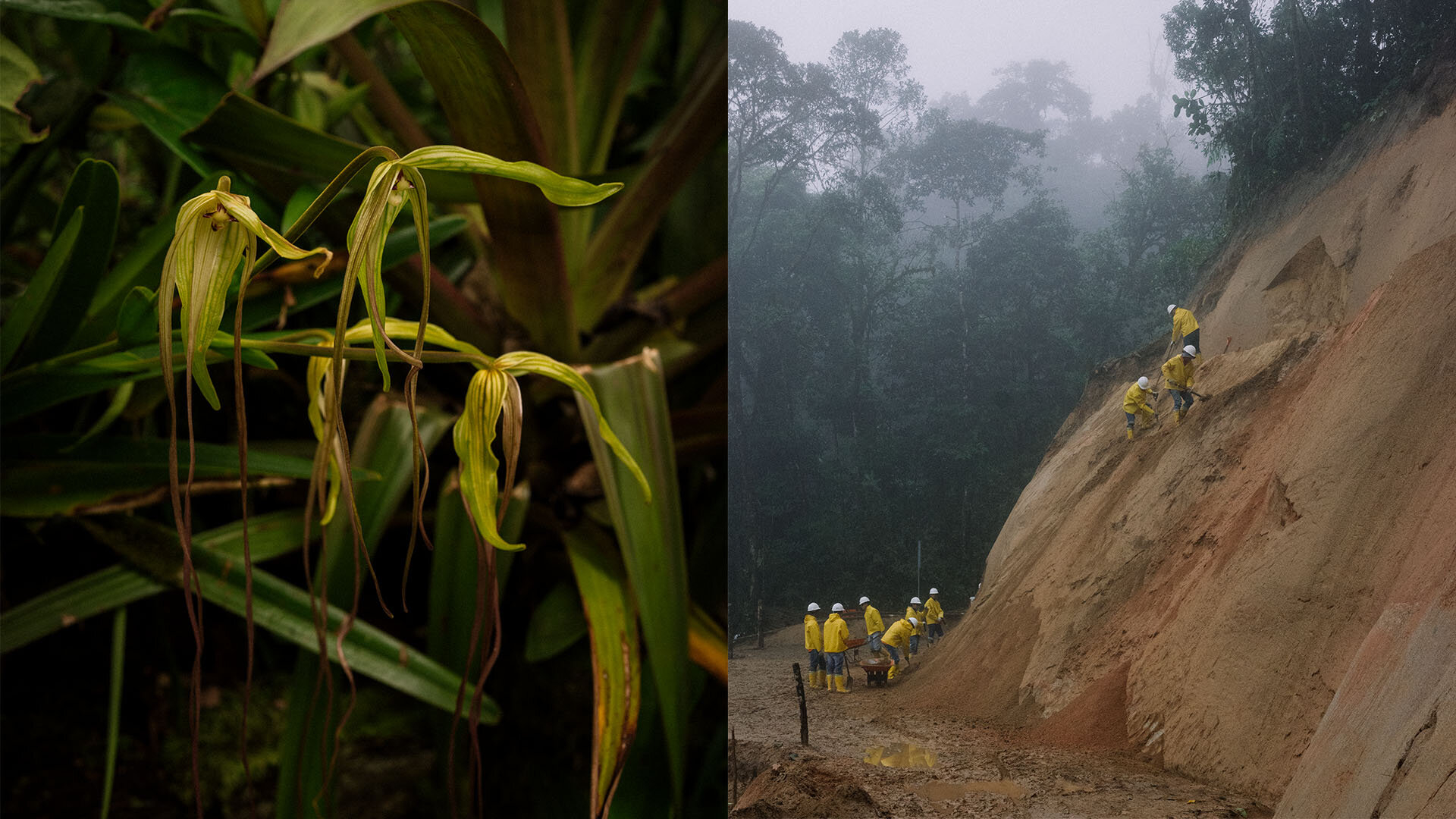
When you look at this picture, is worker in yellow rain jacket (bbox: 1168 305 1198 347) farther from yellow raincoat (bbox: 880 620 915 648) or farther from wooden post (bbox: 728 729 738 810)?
wooden post (bbox: 728 729 738 810)

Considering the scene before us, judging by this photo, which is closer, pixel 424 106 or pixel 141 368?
pixel 141 368

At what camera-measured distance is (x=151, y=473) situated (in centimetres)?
52

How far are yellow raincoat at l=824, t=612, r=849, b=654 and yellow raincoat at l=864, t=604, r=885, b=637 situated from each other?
0.02 meters

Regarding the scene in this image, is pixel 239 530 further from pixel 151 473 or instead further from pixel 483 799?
pixel 483 799

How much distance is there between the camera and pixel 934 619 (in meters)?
0.53

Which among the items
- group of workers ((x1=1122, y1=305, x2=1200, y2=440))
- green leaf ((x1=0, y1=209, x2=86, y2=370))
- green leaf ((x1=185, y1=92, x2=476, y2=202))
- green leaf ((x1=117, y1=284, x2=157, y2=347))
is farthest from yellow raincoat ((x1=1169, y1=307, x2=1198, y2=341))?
green leaf ((x1=0, y1=209, x2=86, y2=370))

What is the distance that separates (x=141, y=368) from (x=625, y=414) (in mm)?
280

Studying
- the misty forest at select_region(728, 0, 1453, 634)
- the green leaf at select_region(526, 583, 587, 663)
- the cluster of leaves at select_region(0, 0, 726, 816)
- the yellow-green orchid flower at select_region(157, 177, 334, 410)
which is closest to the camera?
the yellow-green orchid flower at select_region(157, 177, 334, 410)

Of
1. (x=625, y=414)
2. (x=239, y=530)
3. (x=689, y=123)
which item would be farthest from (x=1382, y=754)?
(x=239, y=530)

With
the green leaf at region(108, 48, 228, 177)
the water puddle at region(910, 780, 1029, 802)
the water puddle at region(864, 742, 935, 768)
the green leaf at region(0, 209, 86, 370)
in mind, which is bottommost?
the water puddle at region(910, 780, 1029, 802)

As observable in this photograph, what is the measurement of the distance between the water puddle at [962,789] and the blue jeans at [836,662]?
0.09 metres

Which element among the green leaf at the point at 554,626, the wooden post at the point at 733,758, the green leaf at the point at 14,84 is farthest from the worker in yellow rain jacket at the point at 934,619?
the green leaf at the point at 14,84

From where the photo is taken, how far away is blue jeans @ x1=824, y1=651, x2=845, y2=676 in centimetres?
54

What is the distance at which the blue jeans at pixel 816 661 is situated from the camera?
21.3 inches
